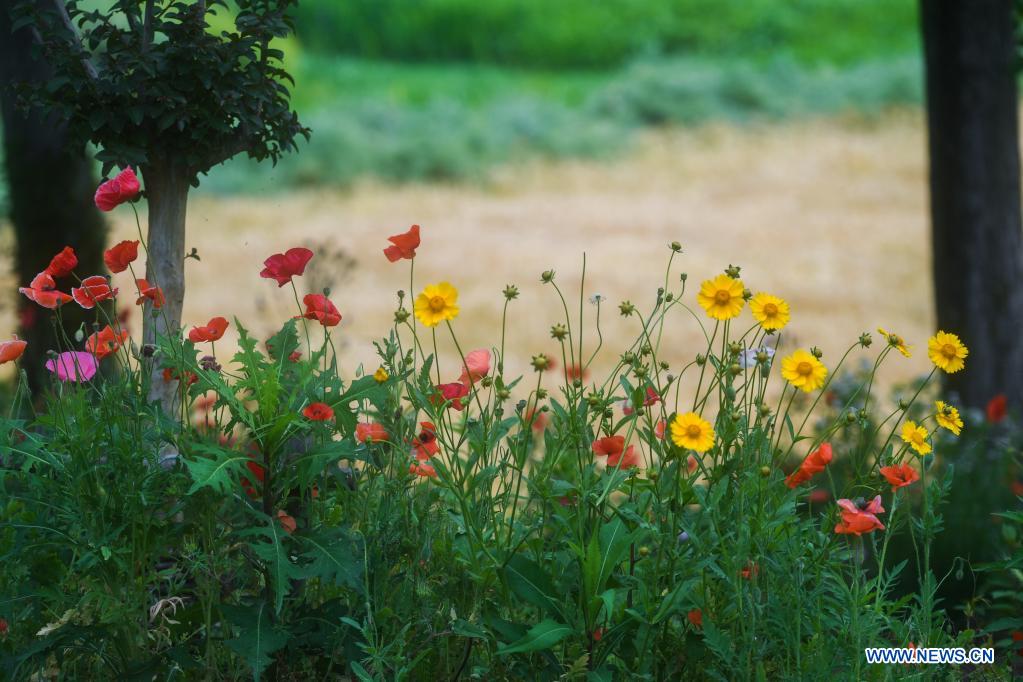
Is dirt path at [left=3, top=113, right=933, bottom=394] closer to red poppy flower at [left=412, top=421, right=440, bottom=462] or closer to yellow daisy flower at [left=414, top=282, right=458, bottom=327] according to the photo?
red poppy flower at [left=412, top=421, right=440, bottom=462]

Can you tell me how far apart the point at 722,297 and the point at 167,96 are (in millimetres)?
1301

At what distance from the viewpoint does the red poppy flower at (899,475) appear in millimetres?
2209

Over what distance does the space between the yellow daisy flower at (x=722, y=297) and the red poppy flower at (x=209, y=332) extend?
964 millimetres

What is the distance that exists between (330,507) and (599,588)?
64 centimetres

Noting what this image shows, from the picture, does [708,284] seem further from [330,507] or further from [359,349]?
[359,349]

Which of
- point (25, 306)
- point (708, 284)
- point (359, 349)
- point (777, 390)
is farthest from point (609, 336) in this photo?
point (708, 284)

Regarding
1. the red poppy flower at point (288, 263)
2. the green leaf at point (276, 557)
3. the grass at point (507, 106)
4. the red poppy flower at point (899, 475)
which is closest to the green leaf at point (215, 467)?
the green leaf at point (276, 557)

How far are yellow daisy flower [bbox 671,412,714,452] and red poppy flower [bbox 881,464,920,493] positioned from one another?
39cm

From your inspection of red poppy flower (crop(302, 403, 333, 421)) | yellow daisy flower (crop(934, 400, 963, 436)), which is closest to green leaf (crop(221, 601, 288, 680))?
red poppy flower (crop(302, 403, 333, 421))

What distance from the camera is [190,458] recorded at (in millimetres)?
2221

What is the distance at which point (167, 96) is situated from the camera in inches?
104

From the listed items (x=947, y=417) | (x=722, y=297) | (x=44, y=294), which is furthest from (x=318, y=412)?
(x=947, y=417)

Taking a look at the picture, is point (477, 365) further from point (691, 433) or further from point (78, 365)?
point (78, 365)

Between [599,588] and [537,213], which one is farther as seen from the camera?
[537,213]
